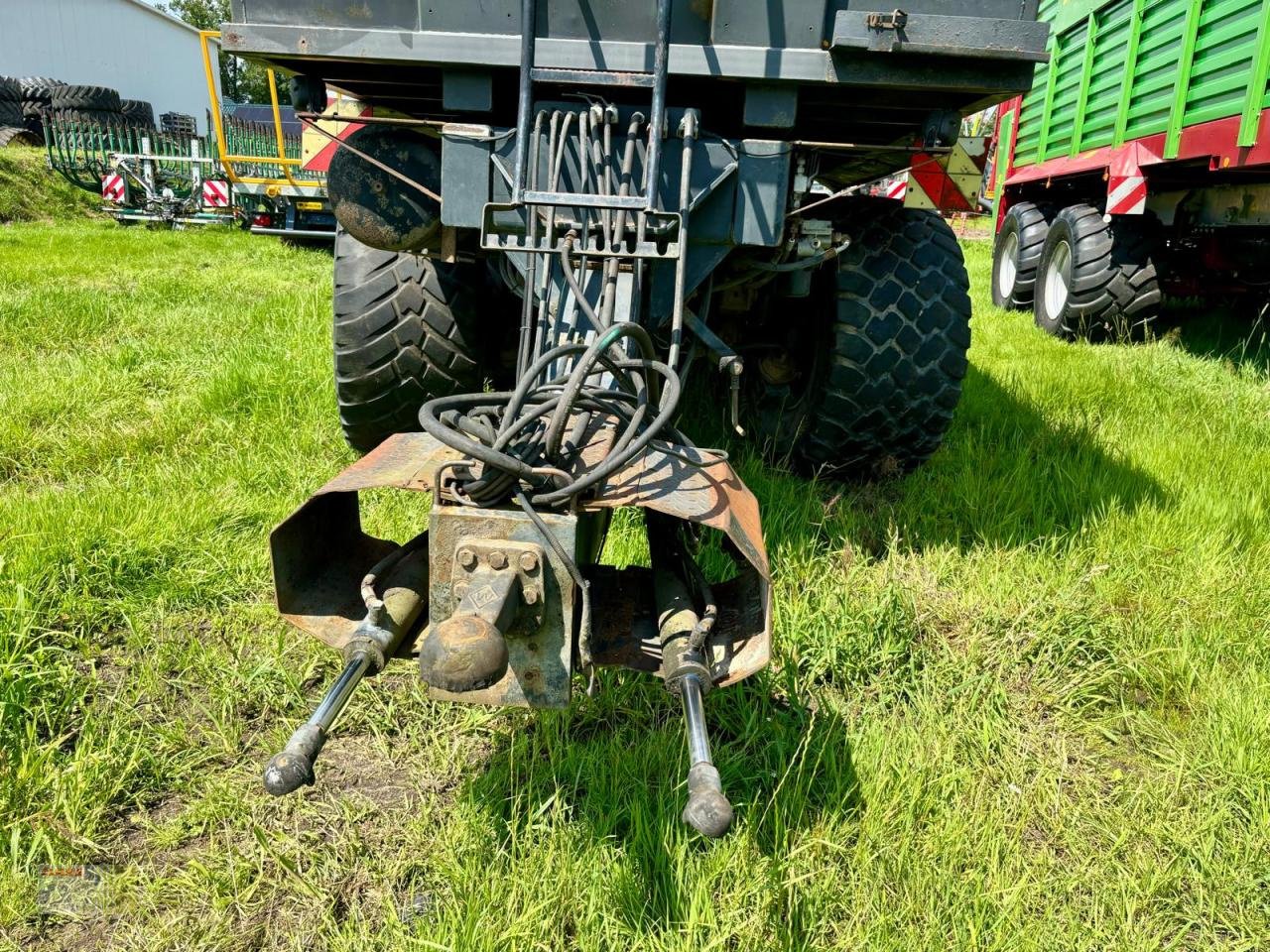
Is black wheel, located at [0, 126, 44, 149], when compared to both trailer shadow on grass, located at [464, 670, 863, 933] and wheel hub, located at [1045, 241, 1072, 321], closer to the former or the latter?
wheel hub, located at [1045, 241, 1072, 321]

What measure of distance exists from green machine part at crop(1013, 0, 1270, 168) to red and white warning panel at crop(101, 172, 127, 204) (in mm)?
11187

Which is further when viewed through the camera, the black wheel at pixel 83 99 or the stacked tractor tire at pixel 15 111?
the black wheel at pixel 83 99

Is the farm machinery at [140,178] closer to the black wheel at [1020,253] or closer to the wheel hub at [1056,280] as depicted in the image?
the black wheel at [1020,253]

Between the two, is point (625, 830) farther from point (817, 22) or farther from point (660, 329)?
point (817, 22)

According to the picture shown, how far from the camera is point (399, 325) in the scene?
9.09 feet

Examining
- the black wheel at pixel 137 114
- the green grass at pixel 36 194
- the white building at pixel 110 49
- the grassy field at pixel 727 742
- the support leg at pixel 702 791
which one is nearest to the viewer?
the support leg at pixel 702 791

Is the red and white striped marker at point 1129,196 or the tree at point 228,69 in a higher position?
the tree at point 228,69

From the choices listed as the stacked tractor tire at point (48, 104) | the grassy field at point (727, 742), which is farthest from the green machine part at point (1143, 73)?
the stacked tractor tire at point (48, 104)

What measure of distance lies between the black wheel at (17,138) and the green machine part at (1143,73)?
15674 mm

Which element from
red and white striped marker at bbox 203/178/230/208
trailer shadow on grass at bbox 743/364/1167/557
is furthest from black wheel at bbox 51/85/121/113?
trailer shadow on grass at bbox 743/364/1167/557

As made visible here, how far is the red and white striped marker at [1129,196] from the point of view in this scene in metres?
5.35

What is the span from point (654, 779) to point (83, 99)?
70.9 ft

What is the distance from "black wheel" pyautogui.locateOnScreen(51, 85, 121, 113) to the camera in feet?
60.7

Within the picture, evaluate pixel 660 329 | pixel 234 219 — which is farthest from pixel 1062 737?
pixel 234 219
